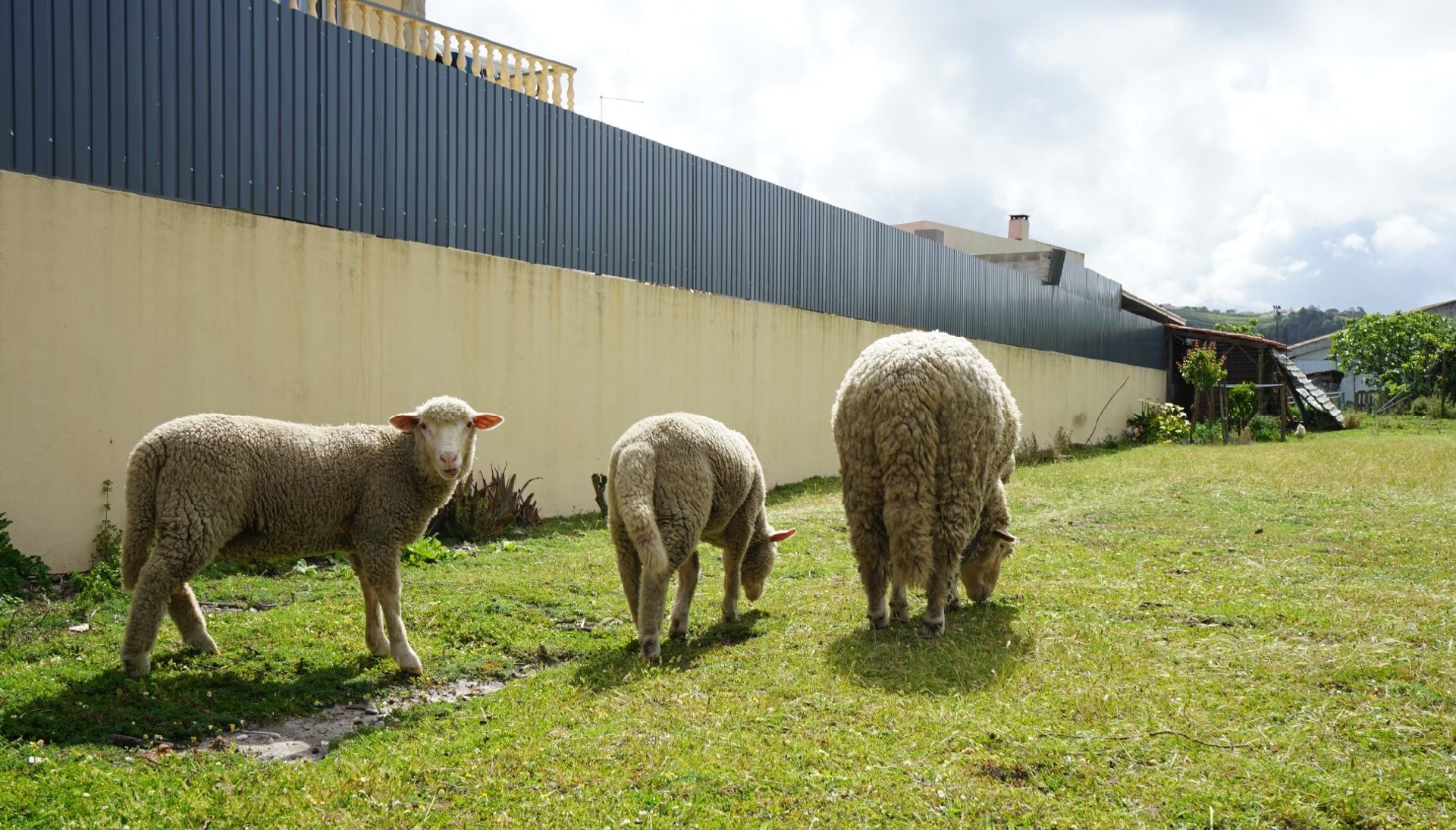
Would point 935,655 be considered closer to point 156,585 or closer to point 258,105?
point 156,585

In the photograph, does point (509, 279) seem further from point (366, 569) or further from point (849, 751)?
point (849, 751)

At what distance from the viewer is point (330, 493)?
557 cm

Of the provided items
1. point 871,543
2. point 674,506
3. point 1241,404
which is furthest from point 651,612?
point 1241,404

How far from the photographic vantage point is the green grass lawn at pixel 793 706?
3.54 meters

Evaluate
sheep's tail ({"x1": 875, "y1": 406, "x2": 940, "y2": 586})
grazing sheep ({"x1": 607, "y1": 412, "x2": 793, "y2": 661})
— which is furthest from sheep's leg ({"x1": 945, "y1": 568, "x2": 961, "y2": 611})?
grazing sheep ({"x1": 607, "y1": 412, "x2": 793, "y2": 661})

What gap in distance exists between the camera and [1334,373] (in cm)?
5291

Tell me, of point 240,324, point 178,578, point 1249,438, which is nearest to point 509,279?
point 240,324

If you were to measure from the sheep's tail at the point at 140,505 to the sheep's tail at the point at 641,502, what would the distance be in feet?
7.78

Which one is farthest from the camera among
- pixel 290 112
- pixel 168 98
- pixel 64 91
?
pixel 290 112

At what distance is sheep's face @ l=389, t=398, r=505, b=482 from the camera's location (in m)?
5.51

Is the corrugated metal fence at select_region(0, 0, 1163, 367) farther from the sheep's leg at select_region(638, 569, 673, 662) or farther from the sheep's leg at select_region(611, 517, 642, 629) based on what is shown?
the sheep's leg at select_region(638, 569, 673, 662)

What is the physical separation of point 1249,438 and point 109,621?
27097 millimetres

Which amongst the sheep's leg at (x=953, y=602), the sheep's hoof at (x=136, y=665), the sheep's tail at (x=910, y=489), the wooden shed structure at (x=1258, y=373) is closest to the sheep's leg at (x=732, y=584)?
the sheep's tail at (x=910, y=489)

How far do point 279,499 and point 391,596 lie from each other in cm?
79
